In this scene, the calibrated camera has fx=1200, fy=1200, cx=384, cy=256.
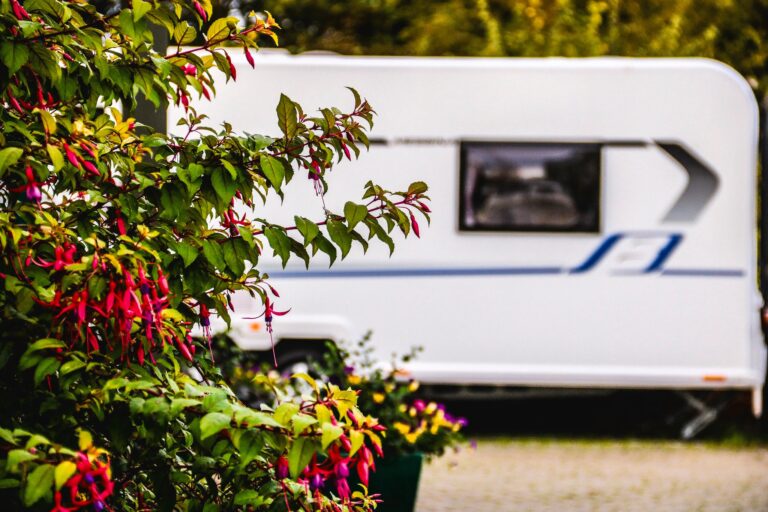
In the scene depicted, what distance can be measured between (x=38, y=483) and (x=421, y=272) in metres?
7.79

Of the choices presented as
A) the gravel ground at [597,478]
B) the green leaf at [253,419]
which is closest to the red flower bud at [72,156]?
the green leaf at [253,419]

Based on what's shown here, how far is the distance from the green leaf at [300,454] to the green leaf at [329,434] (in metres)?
0.05

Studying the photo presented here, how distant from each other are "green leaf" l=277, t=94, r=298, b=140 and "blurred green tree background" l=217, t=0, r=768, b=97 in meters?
12.1

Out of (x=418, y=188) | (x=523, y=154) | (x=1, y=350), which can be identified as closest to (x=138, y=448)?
(x=1, y=350)

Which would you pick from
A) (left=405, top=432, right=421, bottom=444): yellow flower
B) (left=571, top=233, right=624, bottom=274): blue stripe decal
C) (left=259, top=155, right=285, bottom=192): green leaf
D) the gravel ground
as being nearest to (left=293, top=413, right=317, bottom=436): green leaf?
(left=259, top=155, right=285, bottom=192): green leaf

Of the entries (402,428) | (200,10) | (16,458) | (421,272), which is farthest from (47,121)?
(421,272)

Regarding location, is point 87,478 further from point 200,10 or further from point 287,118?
point 200,10

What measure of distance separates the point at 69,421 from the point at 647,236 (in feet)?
25.6

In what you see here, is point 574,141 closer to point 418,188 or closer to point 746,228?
point 746,228

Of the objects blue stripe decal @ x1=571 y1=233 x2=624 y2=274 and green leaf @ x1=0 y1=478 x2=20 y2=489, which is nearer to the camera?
green leaf @ x1=0 y1=478 x2=20 y2=489

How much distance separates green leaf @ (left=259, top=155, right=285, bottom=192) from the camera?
2.68 meters

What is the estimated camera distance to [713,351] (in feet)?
32.0

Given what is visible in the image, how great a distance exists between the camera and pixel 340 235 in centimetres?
278

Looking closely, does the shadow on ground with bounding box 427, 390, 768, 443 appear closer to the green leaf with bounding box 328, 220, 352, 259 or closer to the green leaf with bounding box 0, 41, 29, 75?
the green leaf with bounding box 328, 220, 352, 259
